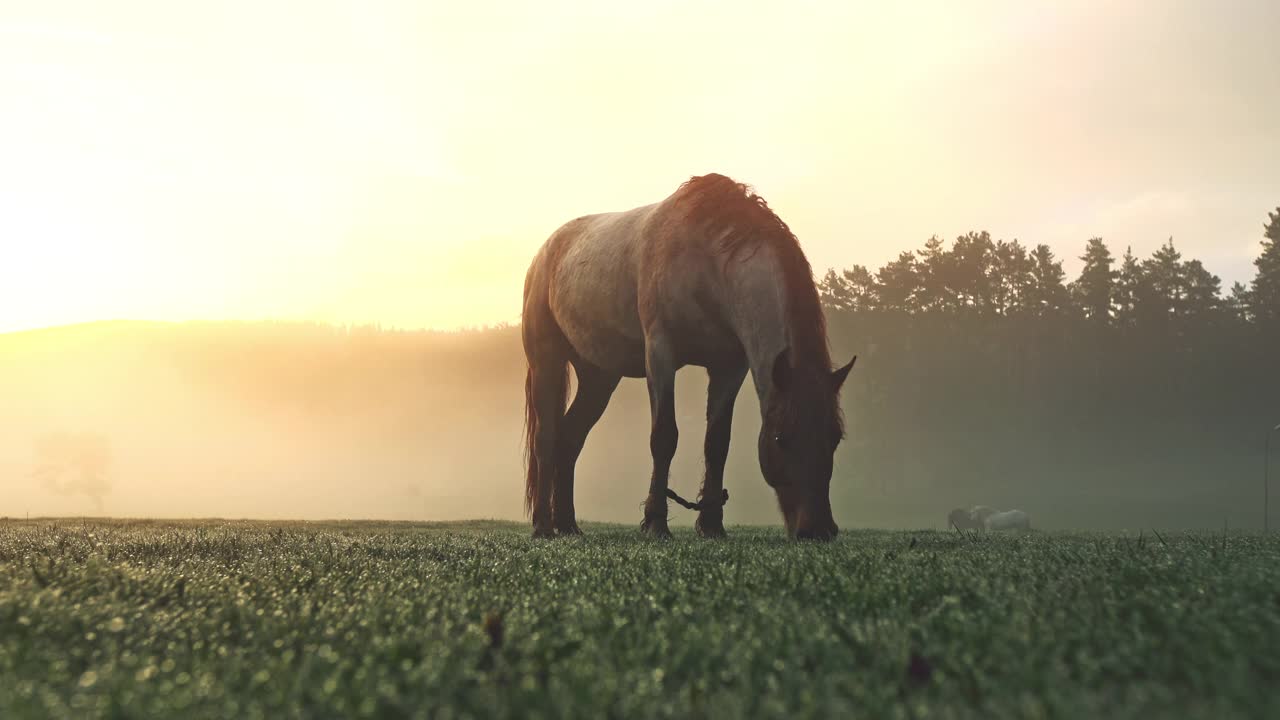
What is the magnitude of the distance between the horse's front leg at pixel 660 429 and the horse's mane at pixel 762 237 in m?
1.22

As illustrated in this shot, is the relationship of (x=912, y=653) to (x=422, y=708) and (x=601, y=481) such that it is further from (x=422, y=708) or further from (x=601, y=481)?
(x=601, y=481)

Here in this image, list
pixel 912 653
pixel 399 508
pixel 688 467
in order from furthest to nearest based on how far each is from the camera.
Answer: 1. pixel 399 508
2. pixel 688 467
3. pixel 912 653

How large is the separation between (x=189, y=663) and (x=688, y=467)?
88.9 m

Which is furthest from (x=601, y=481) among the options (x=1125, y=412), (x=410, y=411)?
(x=410, y=411)

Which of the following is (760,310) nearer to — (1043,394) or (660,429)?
(660,429)

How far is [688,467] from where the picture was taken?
90.4 m

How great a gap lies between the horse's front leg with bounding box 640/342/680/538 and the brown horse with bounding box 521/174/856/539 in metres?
0.01

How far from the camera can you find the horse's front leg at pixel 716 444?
8.84 m

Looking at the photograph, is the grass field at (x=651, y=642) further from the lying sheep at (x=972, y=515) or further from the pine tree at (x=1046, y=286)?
the pine tree at (x=1046, y=286)

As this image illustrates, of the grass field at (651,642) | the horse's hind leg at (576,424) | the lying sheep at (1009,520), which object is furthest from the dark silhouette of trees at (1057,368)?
the grass field at (651,642)

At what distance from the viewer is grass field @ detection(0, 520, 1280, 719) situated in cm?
170

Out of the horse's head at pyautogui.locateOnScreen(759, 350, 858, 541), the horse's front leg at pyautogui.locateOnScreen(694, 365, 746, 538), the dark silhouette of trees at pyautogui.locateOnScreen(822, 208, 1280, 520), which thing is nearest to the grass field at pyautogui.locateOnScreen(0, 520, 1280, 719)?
the horse's head at pyautogui.locateOnScreen(759, 350, 858, 541)

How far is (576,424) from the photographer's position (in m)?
11.4

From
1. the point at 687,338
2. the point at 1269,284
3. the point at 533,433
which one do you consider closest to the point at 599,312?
the point at 687,338
